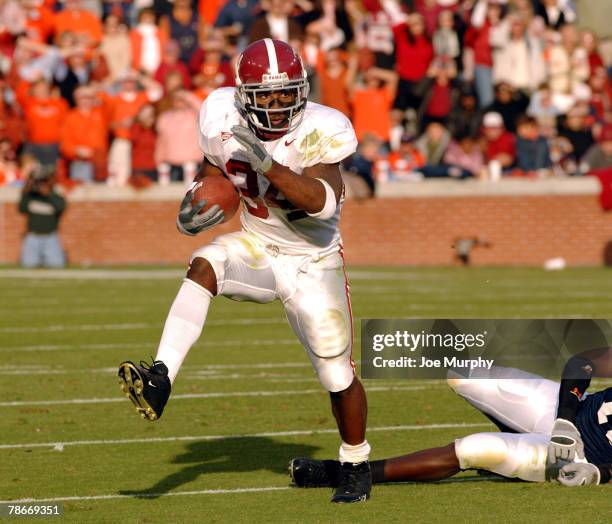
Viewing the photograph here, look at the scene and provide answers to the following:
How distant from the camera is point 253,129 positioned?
20.4 ft

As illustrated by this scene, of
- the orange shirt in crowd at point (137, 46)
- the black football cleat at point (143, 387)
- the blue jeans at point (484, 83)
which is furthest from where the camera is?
the orange shirt in crowd at point (137, 46)

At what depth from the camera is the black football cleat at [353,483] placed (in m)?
6.08

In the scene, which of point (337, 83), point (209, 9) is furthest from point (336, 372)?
point (209, 9)

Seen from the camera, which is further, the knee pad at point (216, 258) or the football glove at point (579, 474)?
the football glove at point (579, 474)

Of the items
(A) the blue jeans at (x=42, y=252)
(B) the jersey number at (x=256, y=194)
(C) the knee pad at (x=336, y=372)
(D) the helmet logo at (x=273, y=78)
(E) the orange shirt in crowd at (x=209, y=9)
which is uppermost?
(D) the helmet logo at (x=273, y=78)

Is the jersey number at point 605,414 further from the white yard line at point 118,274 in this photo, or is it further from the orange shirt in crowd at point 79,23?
the orange shirt in crowd at point 79,23

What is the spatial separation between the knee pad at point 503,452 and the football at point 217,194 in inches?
54.0

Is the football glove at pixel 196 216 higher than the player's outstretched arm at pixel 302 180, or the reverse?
the player's outstretched arm at pixel 302 180

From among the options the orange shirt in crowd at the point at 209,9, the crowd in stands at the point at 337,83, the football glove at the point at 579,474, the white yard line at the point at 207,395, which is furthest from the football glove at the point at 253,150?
the orange shirt in crowd at the point at 209,9

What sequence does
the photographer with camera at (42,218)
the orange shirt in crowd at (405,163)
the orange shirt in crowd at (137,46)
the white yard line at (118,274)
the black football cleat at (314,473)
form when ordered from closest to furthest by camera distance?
the black football cleat at (314,473)
the white yard line at (118,274)
the photographer with camera at (42,218)
the orange shirt in crowd at (405,163)
the orange shirt in crowd at (137,46)

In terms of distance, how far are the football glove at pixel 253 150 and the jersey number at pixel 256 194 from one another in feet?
1.83

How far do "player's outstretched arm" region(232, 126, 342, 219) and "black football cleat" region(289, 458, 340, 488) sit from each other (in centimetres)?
116

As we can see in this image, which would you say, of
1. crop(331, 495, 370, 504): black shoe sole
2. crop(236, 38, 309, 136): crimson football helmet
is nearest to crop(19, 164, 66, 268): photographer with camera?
crop(236, 38, 309, 136): crimson football helmet

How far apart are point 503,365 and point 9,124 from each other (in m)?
14.8
